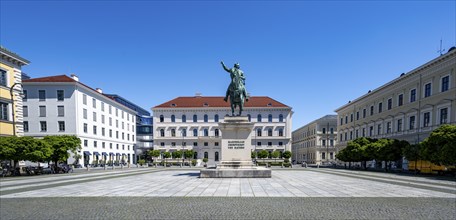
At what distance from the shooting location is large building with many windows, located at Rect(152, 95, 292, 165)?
231 ft

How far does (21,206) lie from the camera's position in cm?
922

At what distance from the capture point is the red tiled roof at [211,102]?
237 feet

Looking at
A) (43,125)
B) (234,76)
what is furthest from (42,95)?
(234,76)

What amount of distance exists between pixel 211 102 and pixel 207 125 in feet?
26.8

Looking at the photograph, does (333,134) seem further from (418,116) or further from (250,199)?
(250,199)

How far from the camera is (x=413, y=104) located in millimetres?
36469

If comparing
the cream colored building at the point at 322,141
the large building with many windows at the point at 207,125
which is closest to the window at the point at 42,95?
the large building with many windows at the point at 207,125

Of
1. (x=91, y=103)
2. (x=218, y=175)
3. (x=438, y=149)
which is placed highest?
(x=91, y=103)

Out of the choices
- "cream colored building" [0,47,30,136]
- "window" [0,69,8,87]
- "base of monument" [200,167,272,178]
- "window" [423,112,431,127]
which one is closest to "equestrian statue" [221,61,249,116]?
"base of monument" [200,167,272,178]

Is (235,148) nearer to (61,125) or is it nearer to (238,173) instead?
(238,173)

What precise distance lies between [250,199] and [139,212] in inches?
180

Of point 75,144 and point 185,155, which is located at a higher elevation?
point 75,144

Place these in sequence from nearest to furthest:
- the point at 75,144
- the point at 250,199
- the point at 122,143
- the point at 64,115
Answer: the point at 250,199, the point at 75,144, the point at 64,115, the point at 122,143

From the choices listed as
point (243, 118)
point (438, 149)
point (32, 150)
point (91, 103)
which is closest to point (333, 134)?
point (438, 149)
